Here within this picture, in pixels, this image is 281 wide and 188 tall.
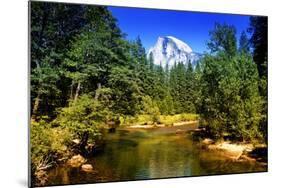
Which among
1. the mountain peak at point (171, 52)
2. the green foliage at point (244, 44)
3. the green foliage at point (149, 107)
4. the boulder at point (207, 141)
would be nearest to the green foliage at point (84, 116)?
the green foliage at point (149, 107)

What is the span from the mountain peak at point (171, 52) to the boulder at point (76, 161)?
3.22 ft

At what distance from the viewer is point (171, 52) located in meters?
3.87

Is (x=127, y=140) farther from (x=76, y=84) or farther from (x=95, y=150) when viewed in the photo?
(x=76, y=84)

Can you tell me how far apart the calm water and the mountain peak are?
57 centimetres

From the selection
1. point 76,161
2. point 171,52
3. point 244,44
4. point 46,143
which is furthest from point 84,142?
point 244,44

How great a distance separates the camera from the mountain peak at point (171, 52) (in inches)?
151

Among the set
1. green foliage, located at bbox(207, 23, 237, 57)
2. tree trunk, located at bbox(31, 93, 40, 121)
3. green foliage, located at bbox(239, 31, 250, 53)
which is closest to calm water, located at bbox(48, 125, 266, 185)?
tree trunk, located at bbox(31, 93, 40, 121)

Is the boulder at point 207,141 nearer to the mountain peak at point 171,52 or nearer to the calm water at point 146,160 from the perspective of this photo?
the calm water at point 146,160

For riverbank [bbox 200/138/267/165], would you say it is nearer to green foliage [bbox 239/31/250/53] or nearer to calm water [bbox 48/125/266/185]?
calm water [bbox 48/125/266/185]

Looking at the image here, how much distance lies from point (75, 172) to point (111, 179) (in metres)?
0.29

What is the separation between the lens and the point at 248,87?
4113 millimetres

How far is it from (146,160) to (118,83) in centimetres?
66

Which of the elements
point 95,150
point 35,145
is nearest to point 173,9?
point 95,150

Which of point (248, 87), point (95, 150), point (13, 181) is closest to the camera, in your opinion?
point (13, 181)
